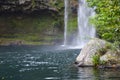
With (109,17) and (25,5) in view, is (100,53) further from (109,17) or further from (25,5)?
(25,5)

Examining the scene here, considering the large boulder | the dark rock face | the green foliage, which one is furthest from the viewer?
the dark rock face

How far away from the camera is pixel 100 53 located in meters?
43.3

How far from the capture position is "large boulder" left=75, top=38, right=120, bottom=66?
41.7 meters

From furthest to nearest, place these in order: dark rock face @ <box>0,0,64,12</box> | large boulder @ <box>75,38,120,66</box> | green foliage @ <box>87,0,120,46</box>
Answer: dark rock face @ <box>0,0,64,12</box>
large boulder @ <box>75,38,120,66</box>
green foliage @ <box>87,0,120,46</box>

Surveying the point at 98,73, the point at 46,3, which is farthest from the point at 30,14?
the point at 98,73

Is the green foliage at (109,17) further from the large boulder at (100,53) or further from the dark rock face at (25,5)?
the dark rock face at (25,5)

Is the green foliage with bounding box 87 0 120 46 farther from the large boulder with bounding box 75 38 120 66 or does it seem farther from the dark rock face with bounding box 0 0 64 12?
the dark rock face with bounding box 0 0 64 12

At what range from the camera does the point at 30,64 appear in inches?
1785

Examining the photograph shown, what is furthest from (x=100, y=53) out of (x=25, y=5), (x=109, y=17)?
(x=25, y=5)

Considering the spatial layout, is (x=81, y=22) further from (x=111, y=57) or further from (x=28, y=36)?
(x=111, y=57)

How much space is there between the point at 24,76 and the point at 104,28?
1010cm

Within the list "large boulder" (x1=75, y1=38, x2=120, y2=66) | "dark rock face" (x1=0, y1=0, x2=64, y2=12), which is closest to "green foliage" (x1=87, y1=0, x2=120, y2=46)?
"large boulder" (x1=75, y1=38, x2=120, y2=66)

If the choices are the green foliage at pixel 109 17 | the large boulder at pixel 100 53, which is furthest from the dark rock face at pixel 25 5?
the green foliage at pixel 109 17

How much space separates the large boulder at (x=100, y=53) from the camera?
4166 cm
